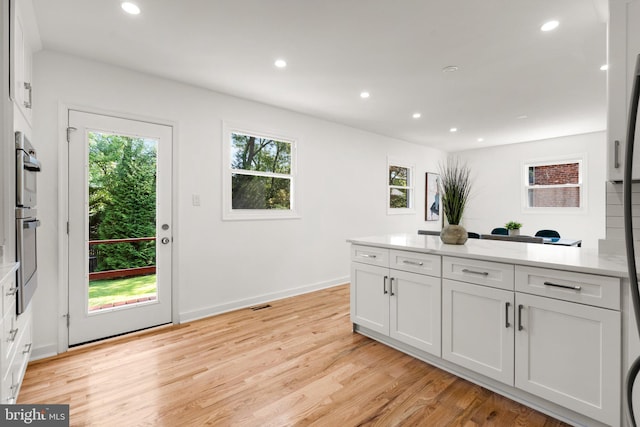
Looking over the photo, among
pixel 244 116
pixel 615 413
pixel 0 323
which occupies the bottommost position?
pixel 615 413

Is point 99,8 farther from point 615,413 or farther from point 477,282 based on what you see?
point 615,413

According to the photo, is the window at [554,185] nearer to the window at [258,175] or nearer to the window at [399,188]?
the window at [399,188]

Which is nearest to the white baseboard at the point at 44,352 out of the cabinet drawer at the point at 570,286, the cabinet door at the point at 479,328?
the cabinet door at the point at 479,328

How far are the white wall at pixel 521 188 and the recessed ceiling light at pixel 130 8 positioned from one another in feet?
22.4

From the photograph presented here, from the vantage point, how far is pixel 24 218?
6.17 ft

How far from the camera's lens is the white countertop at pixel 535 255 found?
1698 mm

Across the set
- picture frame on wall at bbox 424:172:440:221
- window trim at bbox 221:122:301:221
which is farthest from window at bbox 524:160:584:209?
window trim at bbox 221:122:301:221

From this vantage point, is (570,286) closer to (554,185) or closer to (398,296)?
(398,296)

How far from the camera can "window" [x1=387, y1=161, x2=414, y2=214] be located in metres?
6.10

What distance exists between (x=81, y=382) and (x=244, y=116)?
3.00 meters

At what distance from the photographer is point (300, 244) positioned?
4.54 m

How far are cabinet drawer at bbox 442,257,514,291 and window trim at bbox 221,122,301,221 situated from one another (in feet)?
8.09

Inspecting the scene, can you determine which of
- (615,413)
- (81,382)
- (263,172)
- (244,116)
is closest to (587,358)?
(615,413)

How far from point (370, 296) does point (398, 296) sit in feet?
1.03
